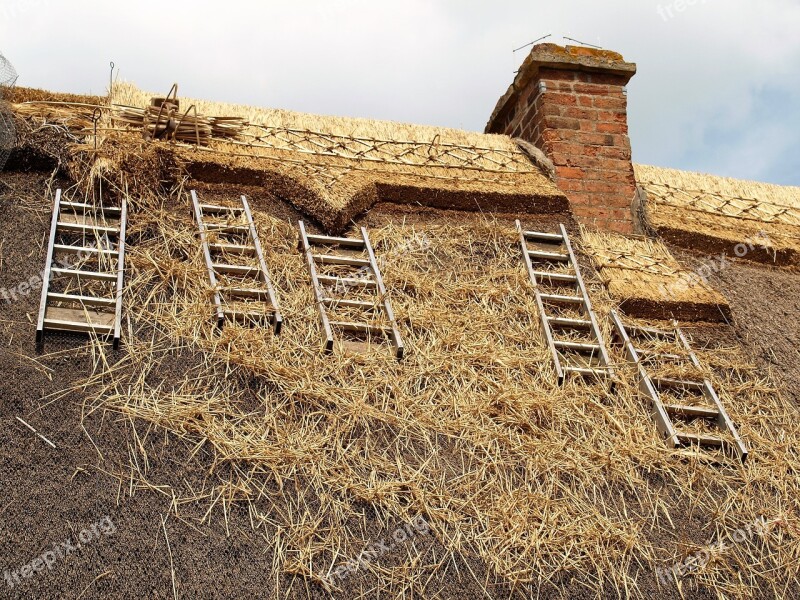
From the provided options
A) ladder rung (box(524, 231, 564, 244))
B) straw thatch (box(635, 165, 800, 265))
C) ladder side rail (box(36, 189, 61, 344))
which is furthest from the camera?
straw thatch (box(635, 165, 800, 265))

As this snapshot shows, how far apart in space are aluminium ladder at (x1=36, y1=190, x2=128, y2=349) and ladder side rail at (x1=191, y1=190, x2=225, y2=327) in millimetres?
385

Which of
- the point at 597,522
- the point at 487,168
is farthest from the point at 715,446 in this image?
the point at 487,168

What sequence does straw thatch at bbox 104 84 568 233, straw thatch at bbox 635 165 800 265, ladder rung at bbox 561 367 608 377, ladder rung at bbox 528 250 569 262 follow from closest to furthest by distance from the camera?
1. ladder rung at bbox 561 367 608 377
2. straw thatch at bbox 104 84 568 233
3. ladder rung at bbox 528 250 569 262
4. straw thatch at bbox 635 165 800 265

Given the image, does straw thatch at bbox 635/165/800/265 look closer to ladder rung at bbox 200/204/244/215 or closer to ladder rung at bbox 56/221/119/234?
ladder rung at bbox 200/204/244/215

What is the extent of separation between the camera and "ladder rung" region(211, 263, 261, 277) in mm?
4605

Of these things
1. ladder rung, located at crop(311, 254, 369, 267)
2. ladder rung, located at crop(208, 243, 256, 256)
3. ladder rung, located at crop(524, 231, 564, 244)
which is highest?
ladder rung, located at crop(524, 231, 564, 244)

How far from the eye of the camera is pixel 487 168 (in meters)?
6.29

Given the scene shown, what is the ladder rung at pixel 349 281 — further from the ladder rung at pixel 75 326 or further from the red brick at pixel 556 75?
the red brick at pixel 556 75

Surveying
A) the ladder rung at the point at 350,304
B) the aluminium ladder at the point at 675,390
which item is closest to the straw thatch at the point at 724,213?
the aluminium ladder at the point at 675,390

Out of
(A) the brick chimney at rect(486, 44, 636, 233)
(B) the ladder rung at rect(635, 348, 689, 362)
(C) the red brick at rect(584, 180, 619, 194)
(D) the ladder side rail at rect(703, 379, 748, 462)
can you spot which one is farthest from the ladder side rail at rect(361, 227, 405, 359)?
(C) the red brick at rect(584, 180, 619, 194)

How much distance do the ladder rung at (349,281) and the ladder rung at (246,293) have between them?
35 centimetres

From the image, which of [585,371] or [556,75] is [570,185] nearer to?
[556,75]

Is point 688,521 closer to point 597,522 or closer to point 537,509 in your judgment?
point 597,522

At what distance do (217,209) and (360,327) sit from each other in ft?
3.96
